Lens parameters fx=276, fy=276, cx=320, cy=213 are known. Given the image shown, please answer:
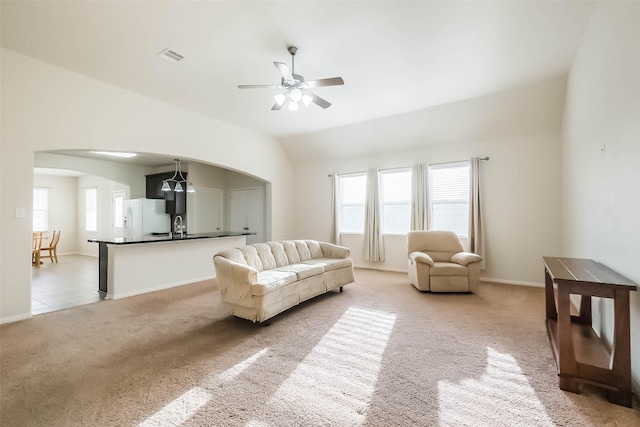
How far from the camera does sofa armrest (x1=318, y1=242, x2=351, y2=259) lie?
477 cm

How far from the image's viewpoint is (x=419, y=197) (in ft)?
19.1

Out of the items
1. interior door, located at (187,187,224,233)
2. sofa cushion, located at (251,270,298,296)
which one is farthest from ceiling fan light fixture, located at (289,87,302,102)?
interior door, located at (187,187,224,233)

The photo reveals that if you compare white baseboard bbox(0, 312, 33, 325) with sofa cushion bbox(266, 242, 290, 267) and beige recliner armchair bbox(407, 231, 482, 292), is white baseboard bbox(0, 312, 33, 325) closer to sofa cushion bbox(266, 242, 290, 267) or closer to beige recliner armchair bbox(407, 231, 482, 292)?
sofa cushion bbox(266, 242, 290, 267)

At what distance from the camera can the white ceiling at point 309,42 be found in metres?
2.58

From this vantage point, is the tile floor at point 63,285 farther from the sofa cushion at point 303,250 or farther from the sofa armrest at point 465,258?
the sofa armrest at point 465,258

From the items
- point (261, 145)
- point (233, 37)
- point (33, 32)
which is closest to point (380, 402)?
point (233, 37)

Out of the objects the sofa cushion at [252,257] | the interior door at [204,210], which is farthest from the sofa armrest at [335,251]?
the interior door at [204,210]

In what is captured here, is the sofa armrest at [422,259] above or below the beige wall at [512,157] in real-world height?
below

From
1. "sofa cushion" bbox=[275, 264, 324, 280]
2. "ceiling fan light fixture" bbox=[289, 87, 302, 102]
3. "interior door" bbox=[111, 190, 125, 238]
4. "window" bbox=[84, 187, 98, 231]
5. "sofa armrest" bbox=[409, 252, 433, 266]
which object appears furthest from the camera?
"window" bbox=[84, 187, 98, 231]

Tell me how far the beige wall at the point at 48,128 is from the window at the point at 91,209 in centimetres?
635

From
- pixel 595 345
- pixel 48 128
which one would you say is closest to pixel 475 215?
pixel 595 345

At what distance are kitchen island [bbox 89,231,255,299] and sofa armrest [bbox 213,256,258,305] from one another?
2.12m

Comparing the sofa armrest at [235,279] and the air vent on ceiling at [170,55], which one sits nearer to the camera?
the sofa armrest at [235,279]

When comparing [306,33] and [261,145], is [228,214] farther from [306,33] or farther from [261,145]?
[306,33]
